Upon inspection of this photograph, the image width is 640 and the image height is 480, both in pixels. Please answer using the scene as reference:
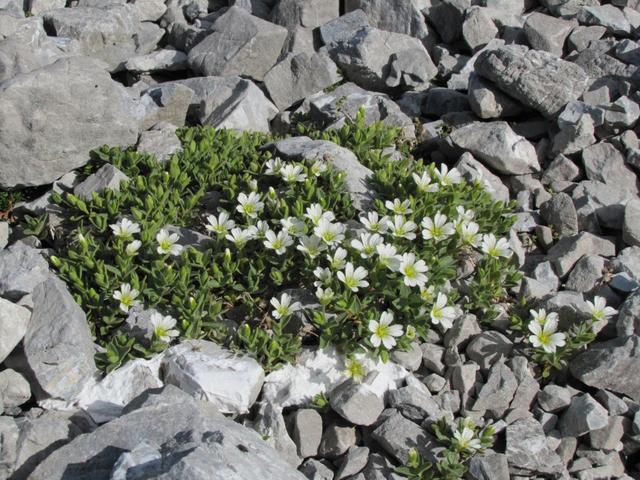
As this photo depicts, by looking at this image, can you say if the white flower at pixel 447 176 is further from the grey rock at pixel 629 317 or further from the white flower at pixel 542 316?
the grey rock at pixel 629 317

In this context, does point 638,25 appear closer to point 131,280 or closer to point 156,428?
point 131,280

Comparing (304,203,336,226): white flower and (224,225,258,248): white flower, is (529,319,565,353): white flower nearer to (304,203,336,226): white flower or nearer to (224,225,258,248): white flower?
(304,203,336,226): white flower

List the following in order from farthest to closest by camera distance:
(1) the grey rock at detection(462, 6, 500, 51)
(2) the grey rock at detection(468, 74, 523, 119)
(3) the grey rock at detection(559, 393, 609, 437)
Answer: (1) the grey rock at detection(462, 6, 500, 51) → (2) the grey rock at detection(468, 74, 523, 119) → (3) the grey rock at detection(559, 393, 609, 437)

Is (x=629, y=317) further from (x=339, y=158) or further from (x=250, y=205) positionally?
(x=250, y=205)

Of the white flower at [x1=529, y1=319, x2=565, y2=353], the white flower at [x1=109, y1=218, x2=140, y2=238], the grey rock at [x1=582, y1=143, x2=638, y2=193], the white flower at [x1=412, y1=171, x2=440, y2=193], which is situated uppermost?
the white flower at [x1=412, y1=171, x2=440, y2=193]

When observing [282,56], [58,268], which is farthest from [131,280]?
[282,56]

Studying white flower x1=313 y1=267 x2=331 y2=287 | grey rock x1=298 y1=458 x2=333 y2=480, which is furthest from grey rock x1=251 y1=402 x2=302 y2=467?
white flower x1=313 y1=267 x2=331 y2=287
